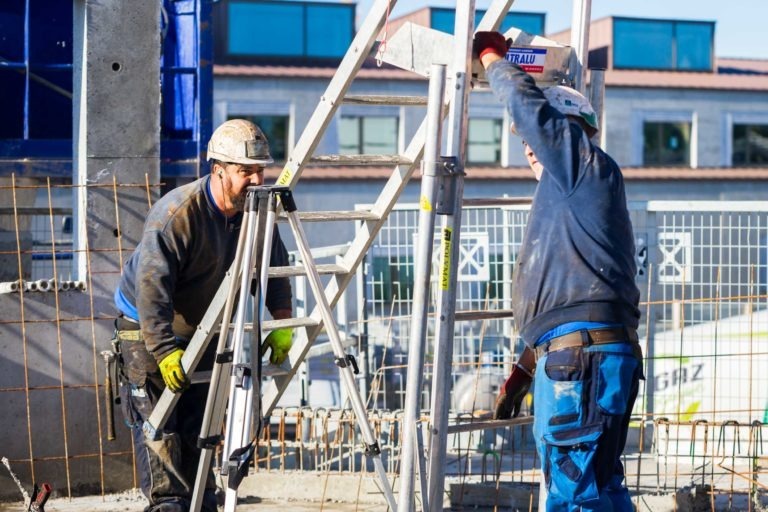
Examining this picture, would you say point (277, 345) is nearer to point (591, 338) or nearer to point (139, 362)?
point (139, 362)

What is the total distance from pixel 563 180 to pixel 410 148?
4.61ft

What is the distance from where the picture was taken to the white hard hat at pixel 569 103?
466 centimetres

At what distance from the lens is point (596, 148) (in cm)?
456

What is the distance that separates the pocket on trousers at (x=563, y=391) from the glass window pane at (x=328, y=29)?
1200 inches

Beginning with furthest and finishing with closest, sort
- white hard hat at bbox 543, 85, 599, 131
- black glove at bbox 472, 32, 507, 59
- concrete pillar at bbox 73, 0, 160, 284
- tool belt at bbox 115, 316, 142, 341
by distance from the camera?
concrete pillar at bbox 73, 0, 160, 284 → tool belt at bbox 115, 316, 142, 341 → black glove at bbox 472, 32, 507, 59 → white hard hat at bbox 543, 85, 599, 131

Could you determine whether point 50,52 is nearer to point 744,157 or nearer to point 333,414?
point 333,414

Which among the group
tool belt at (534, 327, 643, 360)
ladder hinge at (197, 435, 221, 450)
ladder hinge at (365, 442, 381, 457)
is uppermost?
tool belt at (534, 327, 643, 360)

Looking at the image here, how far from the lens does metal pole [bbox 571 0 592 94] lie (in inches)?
211

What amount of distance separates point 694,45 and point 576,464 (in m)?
35.9

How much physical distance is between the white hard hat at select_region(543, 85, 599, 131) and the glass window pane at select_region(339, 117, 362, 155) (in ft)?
94.7

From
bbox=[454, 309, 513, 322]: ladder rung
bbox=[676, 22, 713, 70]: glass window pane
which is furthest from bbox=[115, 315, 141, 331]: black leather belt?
bbox=[676, 22, 713, 70]: glass window pane

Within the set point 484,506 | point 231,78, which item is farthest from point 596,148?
point 231,78

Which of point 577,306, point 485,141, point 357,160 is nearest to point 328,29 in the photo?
point 485,141

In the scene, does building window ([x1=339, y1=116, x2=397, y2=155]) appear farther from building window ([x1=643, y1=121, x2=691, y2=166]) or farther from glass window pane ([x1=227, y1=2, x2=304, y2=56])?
building window ([x1=643, y1=121, x2=691, y2=166])
